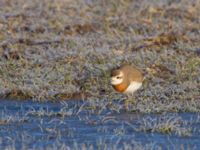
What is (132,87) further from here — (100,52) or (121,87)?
(100,52)

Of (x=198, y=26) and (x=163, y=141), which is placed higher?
(x=198, y=26)

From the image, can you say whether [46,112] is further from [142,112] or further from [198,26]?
[198,26]

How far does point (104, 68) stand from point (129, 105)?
167 centimetres

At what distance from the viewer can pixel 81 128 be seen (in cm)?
857

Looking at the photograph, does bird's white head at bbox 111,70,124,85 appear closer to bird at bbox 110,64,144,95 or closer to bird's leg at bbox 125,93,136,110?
bird at bbox 110,64,144,95

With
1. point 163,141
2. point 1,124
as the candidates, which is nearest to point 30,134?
point 1,124

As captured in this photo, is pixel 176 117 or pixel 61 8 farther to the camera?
pixel 61 8

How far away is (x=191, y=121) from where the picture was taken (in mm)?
8797

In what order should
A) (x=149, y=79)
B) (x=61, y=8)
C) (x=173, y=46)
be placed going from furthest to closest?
(x=61, y=8)
(x=173, y=46)
(x=149, y=79)

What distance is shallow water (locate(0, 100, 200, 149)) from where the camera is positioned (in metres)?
7.77

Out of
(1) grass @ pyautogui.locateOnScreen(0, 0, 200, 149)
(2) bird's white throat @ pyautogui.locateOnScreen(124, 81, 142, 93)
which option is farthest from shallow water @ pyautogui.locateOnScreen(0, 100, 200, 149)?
(2) bird's white throat @ pyautogui.locateOnScreen(124, 81, 142, 93)

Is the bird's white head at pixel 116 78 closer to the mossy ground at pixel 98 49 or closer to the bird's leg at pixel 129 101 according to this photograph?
the bird's leg at pixel 129 101

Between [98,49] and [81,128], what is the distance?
13.3 ft

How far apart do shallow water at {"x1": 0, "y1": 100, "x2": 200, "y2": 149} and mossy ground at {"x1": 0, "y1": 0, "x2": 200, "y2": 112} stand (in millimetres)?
371
